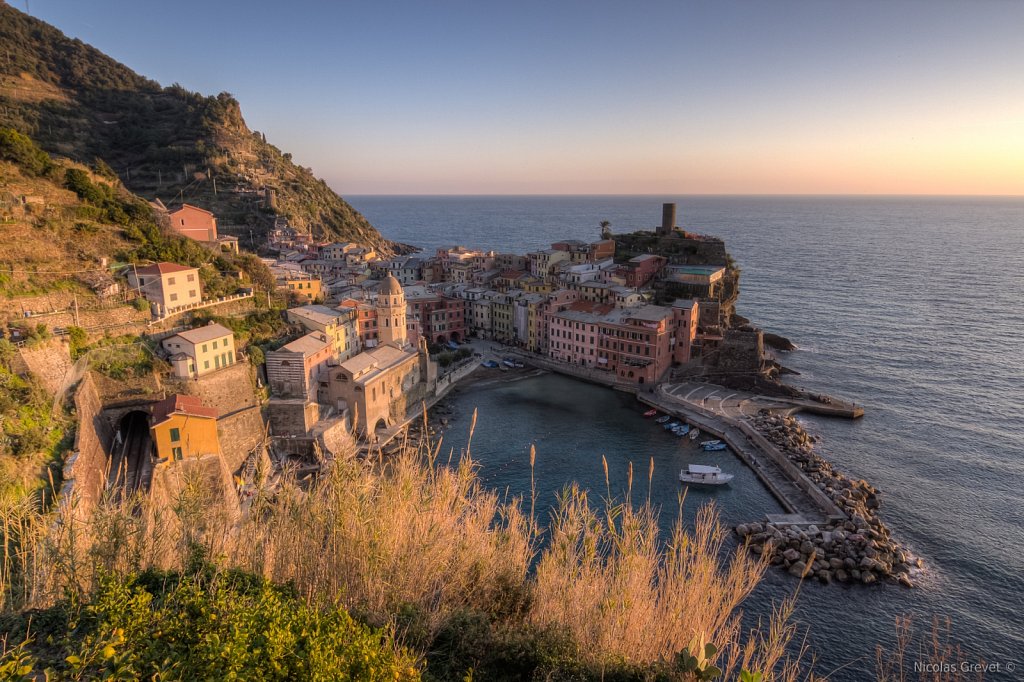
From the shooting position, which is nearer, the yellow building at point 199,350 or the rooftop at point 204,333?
the yellow building at point 199,350

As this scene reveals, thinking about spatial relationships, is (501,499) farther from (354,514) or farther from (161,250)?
(161,250)

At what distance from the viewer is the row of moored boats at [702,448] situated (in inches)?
845

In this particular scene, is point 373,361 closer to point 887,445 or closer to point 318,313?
point 318,313

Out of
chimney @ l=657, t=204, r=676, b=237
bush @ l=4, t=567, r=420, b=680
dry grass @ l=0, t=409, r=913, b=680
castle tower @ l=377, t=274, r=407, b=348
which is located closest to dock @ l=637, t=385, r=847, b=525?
castle tower @ l=377, t=274, r=407, b=348

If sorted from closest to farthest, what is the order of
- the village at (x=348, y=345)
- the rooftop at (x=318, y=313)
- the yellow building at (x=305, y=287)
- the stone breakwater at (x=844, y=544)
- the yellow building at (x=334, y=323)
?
the village at (x=348, y=345) < the stone breakwater at (x=844, y=544) < the yellow building at (x=334, y=323) < the rooftop at (x=318, y=313) < the yellow building at (x=305, y=287)

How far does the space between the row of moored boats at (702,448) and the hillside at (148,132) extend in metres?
43.6

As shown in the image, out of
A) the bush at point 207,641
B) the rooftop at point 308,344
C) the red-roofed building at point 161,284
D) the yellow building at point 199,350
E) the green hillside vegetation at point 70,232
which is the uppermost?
the green hillside vegetation at point 70,232

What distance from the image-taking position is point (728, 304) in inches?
1649

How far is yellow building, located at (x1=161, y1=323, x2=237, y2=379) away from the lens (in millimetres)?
18458

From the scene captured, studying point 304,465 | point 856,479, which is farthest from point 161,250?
point 856,479

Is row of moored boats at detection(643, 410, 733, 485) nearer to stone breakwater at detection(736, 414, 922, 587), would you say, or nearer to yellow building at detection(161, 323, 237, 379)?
stone breakwater at detection(736, 414, 922, 587)

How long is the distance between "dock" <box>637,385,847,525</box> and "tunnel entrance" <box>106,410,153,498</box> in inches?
795

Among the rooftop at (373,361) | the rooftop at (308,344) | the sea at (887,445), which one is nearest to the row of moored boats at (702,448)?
the sea at (887,445)

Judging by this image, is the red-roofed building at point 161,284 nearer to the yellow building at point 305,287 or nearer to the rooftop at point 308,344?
the rooftop at point 308,344
